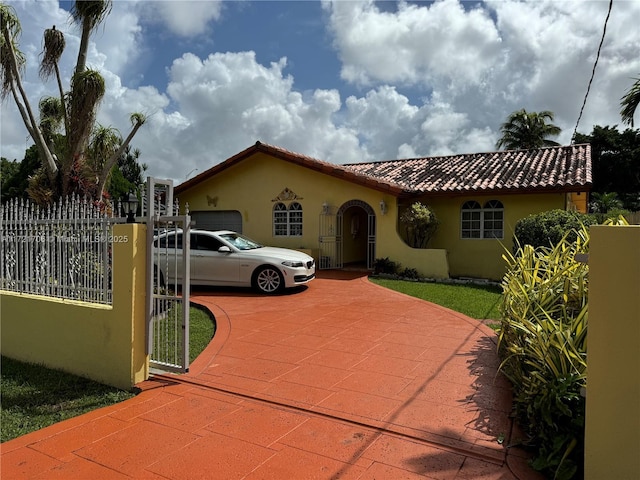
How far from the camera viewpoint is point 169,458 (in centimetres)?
336

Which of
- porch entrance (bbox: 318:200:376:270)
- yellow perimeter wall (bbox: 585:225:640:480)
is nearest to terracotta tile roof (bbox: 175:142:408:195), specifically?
porch entrance (bbox: 318:200:376:270)

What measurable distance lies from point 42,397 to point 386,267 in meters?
10.9

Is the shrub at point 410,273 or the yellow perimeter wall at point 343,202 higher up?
the yellow perimeter wall at point 343,202

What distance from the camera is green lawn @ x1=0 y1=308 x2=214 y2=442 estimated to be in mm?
4172

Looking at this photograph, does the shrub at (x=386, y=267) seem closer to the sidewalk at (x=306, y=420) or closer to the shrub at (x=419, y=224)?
the shrub at (x=419, y=224)

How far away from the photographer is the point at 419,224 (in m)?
14.2

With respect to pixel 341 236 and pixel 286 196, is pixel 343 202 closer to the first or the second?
pixel 341 236

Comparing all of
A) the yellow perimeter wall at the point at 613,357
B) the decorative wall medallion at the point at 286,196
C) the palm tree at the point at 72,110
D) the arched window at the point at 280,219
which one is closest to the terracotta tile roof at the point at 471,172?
the decorative wall medallion at the point at 286,196

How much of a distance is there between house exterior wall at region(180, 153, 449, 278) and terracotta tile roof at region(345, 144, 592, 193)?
5.68 feet

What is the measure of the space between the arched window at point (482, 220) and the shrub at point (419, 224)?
1184mm

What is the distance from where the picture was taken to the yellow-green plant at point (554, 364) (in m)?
3.13

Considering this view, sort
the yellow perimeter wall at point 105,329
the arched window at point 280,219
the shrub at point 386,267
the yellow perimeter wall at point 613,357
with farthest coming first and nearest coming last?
the arched window at point 280,219 < the shrub at point 386,267 < the yellow perimeter wall at point 105,329 < the yellow perimeter wall at point 613,357

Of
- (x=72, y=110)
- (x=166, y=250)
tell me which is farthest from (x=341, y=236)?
(x=166, y=250)

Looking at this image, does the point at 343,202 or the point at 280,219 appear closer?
the point at 343,202
